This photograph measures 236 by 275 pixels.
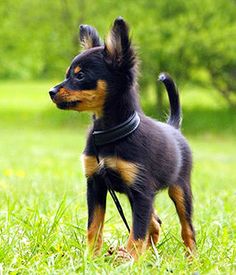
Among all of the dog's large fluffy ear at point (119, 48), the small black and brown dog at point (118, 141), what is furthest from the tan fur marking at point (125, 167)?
the dog's large fluffy ear at point (119, 48)

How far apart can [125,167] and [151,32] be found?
2166cm

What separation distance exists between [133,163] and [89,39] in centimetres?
97

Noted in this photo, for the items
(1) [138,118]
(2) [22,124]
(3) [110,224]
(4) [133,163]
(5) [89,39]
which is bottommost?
(2) [22,124]

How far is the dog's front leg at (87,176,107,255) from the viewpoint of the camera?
4070 millimetres

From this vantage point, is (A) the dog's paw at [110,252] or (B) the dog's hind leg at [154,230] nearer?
(A) the dog's paw at [110,252]

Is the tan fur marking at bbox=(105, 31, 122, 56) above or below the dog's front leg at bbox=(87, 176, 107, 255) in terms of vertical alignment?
above

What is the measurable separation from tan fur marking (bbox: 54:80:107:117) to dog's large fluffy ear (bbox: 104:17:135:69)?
0.52 feet

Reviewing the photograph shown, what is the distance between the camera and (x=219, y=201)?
6.93m

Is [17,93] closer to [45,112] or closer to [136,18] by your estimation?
[45,112]

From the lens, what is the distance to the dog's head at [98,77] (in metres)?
3.94

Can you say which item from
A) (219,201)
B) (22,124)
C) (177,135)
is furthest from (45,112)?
(177,135)

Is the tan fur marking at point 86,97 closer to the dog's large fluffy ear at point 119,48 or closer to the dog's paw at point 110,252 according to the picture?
the dog's large fluffy ear at point 119,48

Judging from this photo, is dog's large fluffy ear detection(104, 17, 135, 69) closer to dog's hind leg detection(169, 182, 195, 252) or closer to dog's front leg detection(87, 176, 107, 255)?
dog's front leg detection(87, 176, 107, 255)

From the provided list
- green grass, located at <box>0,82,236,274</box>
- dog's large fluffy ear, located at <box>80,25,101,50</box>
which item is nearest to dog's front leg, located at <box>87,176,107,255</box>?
green grass, located at <box>0,82,236,274</box>
